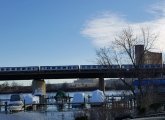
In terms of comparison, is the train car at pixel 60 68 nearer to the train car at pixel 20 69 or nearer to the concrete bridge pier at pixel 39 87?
the train car at pixel 20 69

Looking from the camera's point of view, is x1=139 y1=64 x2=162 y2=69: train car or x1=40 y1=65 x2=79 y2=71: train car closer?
x1=139 y1=64 x2=162 y2=69: train car

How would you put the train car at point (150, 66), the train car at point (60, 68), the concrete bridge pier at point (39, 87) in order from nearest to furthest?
the train car at point (150, 66) < the concrete bridge pier at point (39, 87) < the train car at point (60, 68)

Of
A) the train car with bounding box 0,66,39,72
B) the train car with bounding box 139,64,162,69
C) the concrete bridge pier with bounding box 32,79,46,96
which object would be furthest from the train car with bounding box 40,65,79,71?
the train car with bounding box 139,64,162,69

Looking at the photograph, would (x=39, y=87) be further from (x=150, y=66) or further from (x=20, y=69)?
(x=150, y=66)

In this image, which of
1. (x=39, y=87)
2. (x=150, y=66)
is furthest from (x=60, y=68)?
(x=150, y=66)

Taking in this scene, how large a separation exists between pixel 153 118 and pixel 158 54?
3084 cm

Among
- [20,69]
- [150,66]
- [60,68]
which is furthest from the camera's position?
[20,69]

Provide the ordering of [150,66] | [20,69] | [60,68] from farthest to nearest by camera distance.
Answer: [20,69] → [60,68] → [150,66]

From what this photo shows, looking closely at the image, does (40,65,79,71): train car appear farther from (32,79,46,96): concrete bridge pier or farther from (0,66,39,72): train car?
(32,79,46,96): concrete bridge pier

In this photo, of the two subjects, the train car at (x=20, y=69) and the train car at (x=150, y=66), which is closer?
the train car at (x=150, y=66)

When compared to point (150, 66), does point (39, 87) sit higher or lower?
higher

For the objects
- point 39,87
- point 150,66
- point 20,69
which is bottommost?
point 150,66

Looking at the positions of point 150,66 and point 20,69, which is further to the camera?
point 20,69

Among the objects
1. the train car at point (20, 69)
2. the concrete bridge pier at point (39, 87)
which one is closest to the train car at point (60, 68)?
the train car at point (20, 69)
